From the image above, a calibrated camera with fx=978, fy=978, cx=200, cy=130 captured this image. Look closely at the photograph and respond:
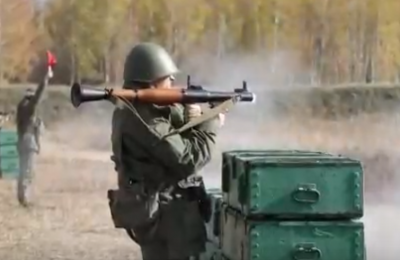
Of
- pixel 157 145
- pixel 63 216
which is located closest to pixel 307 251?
pixel 157 145

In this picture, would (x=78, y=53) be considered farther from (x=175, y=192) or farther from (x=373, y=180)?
(x=175, y=192)

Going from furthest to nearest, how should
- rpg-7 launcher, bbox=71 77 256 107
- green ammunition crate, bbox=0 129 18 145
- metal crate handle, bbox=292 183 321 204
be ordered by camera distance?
green ammunition crate, bbox=0 129 18 145, rpg-7 launcher, bbox=71 77 256 107, metal crate handle, bbox=292 183 321 204

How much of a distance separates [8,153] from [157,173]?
89.3 inches

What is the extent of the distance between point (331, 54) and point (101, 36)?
3.72 ft

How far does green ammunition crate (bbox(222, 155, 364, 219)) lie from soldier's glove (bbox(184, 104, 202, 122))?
12.9 inches

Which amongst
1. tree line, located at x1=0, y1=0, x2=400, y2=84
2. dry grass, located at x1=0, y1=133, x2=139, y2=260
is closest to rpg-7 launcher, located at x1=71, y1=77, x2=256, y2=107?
tree line, located at x1=0, y1=0, x2=400, y2=84

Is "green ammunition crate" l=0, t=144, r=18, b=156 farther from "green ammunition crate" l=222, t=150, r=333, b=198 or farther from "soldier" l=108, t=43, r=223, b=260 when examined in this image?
"green ammunition crate" l=222, t=150, r=333, b=198

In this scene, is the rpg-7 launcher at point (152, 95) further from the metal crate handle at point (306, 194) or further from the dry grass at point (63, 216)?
the dry grass at point (63, 216)

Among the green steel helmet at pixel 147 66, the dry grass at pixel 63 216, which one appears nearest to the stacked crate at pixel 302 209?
the green steel helmet at pixel 147 66

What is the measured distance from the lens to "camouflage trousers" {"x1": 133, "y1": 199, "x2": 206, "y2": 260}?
2.76m

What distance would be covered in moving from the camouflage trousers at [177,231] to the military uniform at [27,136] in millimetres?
2060

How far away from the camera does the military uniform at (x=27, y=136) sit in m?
4.76

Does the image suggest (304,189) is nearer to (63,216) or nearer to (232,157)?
(232,157)

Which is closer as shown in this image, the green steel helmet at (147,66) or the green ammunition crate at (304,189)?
the green ammunition crate at (304,189)
